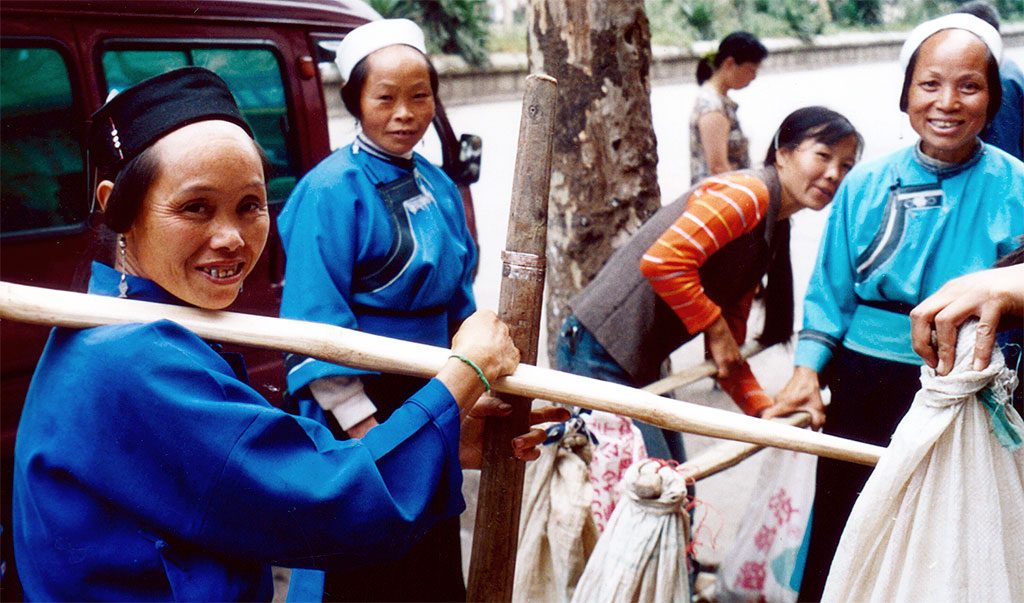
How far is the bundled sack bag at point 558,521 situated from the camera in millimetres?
2229

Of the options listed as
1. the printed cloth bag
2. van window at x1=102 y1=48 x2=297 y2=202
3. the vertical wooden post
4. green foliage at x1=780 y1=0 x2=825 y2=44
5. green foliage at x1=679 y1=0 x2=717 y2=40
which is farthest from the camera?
green foliage at x1=679 y1=0 x2=717 y2=40

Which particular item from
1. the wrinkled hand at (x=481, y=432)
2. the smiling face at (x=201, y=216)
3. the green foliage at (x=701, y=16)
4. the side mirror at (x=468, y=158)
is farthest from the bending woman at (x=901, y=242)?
the green foliage at (x=701, y=16)

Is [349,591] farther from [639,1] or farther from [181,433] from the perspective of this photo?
[639,1]

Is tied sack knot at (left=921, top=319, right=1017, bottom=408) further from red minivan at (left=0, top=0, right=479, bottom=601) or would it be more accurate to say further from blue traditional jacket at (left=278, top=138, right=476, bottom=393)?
red minivan at (left=0, top=0, right=479, bottom=601)

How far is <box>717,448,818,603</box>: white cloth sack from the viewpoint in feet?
8.68

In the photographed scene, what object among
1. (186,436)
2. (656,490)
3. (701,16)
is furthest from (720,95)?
(701,16)

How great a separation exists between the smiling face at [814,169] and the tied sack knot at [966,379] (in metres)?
1.02

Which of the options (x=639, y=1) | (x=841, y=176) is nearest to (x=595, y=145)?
(x=639, y=1)

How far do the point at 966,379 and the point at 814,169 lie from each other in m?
1.11

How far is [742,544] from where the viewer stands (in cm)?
277

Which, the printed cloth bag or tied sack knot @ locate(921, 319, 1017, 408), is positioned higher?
tied sack knot @ locate(921, 319, 1017, 408)

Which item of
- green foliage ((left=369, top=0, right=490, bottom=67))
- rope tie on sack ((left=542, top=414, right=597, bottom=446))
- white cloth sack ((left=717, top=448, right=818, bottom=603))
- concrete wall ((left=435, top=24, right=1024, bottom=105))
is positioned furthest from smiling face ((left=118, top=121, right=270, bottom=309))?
green foliage ((left=369, top=0, right=490, bottom=67))

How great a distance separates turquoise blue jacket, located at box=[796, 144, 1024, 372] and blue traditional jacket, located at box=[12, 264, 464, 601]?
129cm

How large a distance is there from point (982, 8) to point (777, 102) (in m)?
10.3
